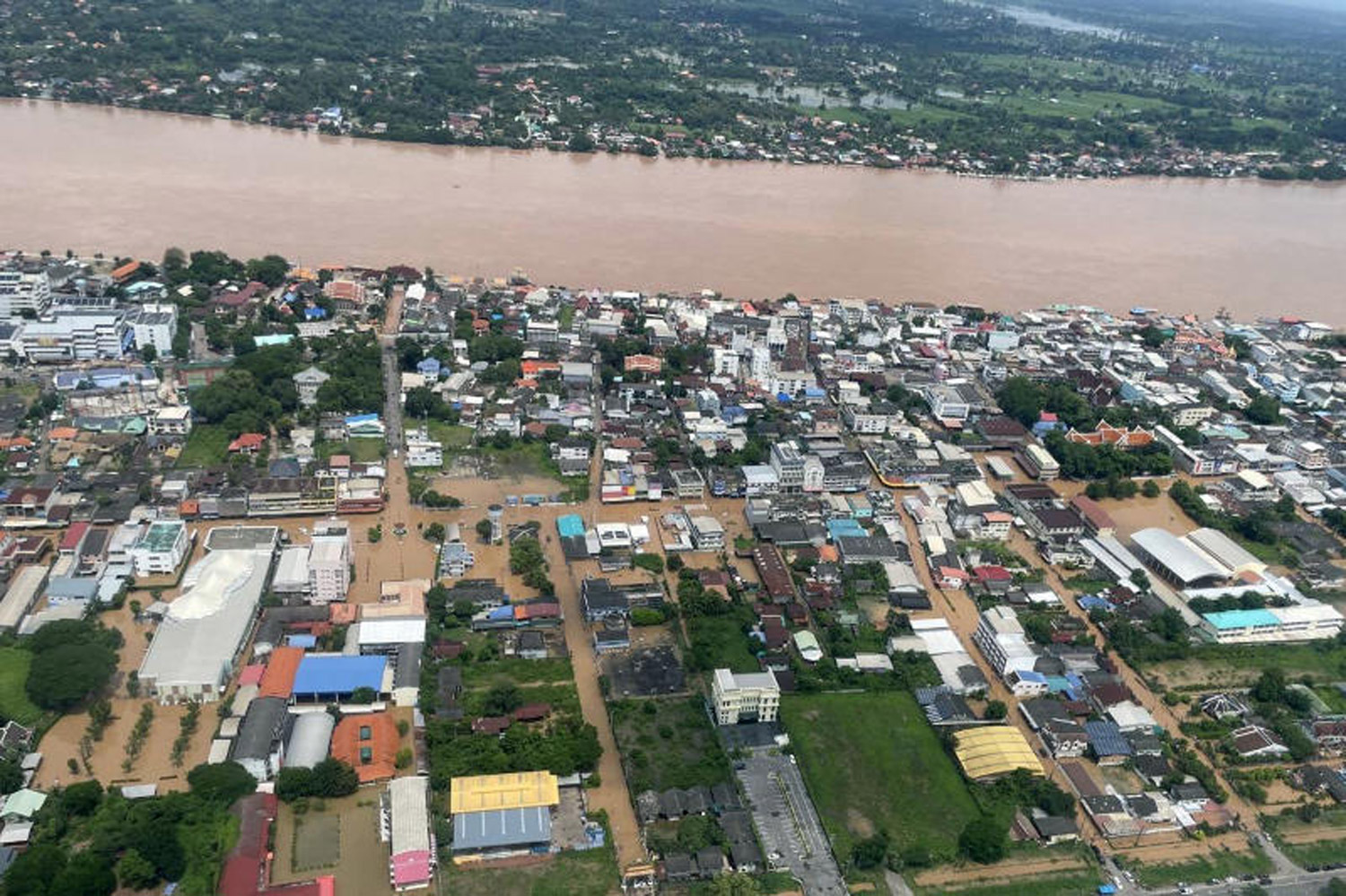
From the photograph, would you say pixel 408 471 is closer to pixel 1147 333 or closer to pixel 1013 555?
pixel 1013 555

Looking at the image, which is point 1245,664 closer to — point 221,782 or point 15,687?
point 221,782

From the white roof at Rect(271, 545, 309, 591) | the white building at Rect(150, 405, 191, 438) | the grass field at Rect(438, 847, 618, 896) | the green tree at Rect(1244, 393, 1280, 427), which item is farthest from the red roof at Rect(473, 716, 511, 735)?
the green tree at Rect(1244, 393, 1280, 427)

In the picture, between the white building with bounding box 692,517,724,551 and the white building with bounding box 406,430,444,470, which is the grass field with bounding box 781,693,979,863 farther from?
the white building with bounding box 406,430,444,470

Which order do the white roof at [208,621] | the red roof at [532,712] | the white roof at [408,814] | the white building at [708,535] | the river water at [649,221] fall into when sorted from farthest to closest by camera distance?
the river water at [649,221], the white building at [708,535], the white roof at [208,621], the red roof at [532,712], the white roof at [408,814]

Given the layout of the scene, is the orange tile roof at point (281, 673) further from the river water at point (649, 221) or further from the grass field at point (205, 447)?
the river water at point (649, 221)

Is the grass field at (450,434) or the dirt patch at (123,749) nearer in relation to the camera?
the dirt patch at (123,749)

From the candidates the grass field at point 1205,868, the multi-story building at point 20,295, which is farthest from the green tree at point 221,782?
the multi-story building at point 20,295
